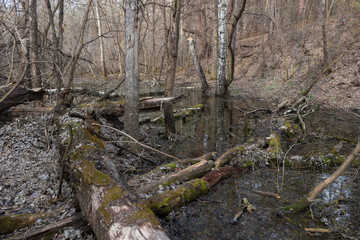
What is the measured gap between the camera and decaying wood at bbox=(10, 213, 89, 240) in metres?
2.85

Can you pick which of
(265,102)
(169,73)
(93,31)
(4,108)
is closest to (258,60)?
(265,102)

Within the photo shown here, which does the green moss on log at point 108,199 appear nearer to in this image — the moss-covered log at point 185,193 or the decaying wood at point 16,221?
the moss-covered log at point 185,193

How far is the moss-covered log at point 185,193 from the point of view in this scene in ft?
11.9

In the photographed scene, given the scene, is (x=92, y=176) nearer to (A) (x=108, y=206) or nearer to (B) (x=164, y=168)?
(A) (x=108, y=206)

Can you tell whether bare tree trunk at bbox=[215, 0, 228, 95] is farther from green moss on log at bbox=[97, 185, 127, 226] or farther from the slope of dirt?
green moss on log at bbox=[97, 185, 127, 226]

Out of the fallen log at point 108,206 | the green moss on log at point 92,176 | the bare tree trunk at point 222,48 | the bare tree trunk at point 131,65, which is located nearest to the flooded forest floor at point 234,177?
the fallen log at point 108,206

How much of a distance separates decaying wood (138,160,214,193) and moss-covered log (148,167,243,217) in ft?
0.48

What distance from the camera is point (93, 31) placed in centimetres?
2734

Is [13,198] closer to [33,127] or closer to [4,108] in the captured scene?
[33,127]

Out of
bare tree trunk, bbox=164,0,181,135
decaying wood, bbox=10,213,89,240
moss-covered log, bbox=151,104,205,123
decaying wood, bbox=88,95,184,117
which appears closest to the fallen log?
decaying wood, bbox=10,213,89,240

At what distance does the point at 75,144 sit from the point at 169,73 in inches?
234

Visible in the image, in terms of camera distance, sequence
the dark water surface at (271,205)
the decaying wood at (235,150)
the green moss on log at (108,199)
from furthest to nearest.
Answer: the decaying wood at (235,150) < the dark water surface at (271,205) < the green moss on log at (108,199)

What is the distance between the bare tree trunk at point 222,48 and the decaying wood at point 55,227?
11697 millimetres

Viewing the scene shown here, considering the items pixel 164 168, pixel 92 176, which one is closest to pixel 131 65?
pixel 164 168
